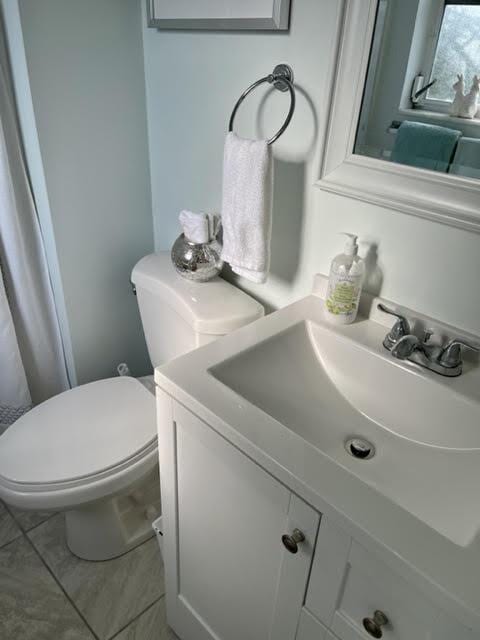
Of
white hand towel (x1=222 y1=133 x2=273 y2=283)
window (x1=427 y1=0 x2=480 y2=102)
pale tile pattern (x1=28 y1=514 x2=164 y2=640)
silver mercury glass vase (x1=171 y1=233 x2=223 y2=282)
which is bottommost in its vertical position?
pale tile pattern (x1=28 y1=514 x2=164 y2=640)

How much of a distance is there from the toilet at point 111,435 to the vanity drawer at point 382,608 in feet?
2.14

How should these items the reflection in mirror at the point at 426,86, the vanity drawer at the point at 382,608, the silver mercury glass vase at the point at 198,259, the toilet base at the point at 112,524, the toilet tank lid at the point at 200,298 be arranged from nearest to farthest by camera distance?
the vanity drawer at the point at 382,608
the reflection in mirror at the point at 426,86
the toilet tank lid at the point at 200,298
the silver mercury glass vase at the point at 198,259
the toilet base at the point at 112,524

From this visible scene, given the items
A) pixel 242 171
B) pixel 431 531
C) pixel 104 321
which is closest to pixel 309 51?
pixel 242 171

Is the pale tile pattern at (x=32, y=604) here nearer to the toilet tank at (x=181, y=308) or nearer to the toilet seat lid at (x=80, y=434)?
the toilet seat lid at (x=80, y=434)

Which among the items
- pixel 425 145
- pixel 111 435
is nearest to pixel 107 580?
pixel 111 435

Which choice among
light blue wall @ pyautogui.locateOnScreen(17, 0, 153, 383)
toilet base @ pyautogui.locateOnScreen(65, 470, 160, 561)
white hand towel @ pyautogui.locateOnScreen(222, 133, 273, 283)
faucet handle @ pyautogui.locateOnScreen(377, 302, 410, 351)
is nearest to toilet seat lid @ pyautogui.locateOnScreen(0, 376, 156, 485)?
toilet base @ pyautogui.locateOnScreen(65, 470, 160, 561)

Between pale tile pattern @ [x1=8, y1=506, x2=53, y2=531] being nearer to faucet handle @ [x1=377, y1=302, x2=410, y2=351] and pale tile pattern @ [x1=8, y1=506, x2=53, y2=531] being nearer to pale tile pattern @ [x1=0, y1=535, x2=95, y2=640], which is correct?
pale tile pattern @ [x1=0, y1=535, x2=95, y2=640]

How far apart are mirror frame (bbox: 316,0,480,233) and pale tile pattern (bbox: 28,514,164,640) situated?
48.6 inches

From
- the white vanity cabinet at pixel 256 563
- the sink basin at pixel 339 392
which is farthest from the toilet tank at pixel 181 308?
the white vanity cabinet at pixel 256 563

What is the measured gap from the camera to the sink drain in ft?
2.90

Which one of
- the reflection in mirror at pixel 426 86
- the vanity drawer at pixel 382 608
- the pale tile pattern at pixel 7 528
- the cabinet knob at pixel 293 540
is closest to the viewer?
the vanity drawer at pixel 382 608

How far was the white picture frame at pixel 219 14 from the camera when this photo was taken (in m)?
1.01

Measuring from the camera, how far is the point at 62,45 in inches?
48.0

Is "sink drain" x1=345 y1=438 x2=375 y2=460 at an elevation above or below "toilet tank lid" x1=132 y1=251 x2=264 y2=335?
below
